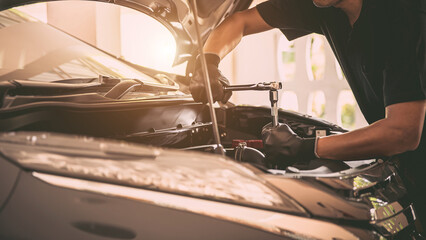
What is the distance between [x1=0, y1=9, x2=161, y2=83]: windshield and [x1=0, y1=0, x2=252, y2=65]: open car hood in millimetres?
336

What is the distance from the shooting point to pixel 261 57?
24.6ft

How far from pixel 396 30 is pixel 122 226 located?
100 cm

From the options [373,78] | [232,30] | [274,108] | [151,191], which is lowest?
[151,191]

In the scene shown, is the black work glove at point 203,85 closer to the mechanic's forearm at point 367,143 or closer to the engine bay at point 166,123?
the engine bay at point 166,123

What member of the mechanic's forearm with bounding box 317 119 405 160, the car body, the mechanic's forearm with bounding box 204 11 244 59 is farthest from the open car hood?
the mechanic's forearm with bounding box 317 119 405 160

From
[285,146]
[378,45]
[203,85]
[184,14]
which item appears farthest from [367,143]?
[184,14]

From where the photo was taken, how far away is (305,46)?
22.1 feet

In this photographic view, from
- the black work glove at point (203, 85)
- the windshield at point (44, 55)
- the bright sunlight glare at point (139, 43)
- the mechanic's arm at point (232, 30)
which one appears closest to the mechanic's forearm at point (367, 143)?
the black work glove at point (203, 85)

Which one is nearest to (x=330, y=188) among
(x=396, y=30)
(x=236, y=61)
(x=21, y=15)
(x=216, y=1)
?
(x=396, y=30)

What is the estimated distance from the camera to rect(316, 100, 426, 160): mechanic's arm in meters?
1.09

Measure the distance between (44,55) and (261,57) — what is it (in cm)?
622

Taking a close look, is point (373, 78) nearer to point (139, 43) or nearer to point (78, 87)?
point (78, 87)

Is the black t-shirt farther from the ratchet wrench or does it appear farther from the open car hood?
the ratchet wrench

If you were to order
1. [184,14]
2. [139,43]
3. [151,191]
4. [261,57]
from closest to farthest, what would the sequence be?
1. [151,191]
2. [184,14]
3. [139,43]
4. [261,57]
